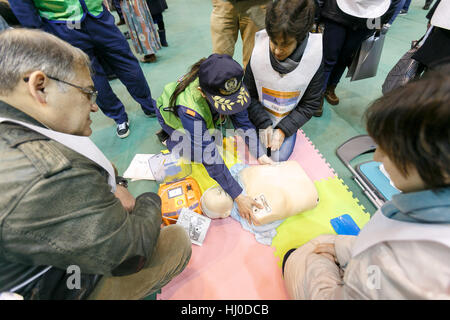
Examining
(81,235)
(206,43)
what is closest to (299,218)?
(81,235)

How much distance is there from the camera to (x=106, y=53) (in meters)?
1.82

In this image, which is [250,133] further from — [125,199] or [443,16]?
[443,16]

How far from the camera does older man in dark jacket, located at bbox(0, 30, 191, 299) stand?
0.58 meters

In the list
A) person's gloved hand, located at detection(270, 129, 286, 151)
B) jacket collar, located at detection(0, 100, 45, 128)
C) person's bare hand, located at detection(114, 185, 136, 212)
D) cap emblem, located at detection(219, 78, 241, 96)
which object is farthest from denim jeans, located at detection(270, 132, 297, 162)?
jacket collar, located at detection(0, 100, 45, 128)

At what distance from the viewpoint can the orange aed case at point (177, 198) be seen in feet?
4.84

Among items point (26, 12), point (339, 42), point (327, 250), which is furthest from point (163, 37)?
point (327, 250)

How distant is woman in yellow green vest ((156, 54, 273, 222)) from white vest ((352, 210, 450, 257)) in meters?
0.71

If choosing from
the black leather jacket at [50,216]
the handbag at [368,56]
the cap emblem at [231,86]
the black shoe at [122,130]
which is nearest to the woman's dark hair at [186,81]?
the cap emblem at [231,86]

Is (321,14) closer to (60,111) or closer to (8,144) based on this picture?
(60,111)

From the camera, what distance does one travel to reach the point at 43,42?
704 mm

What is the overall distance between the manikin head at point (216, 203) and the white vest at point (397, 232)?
0.80m

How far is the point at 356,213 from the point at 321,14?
1639 mm

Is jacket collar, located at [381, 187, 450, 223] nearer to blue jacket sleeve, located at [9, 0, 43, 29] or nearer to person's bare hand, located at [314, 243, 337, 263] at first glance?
person's bare hand, located at [314, 243, 337, 263]
